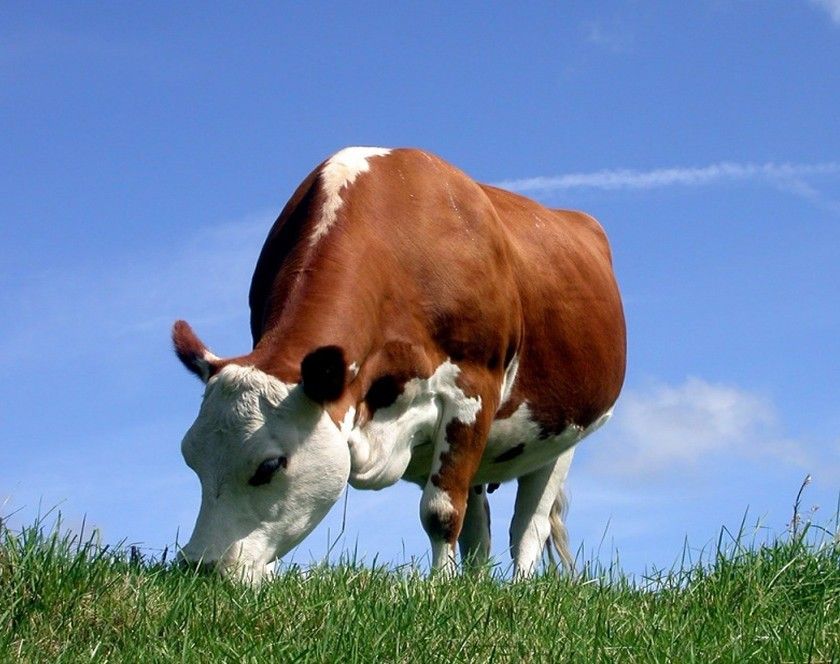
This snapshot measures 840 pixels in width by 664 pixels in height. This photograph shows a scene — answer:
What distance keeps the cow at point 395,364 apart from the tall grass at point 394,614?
0.80 meters

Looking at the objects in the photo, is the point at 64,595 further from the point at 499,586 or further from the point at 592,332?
the point at 592,332

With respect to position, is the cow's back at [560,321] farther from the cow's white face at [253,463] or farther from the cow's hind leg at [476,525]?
the cow's white face at [253,463]

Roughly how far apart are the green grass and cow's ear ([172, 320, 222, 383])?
1.81 m

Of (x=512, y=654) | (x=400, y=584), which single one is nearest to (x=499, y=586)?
(x=400, y=584)

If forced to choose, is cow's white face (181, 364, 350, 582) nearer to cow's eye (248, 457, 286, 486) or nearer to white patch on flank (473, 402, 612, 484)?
cow's eye (248, 457, 286, 486)

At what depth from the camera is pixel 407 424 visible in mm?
8141

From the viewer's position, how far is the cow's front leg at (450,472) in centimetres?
821

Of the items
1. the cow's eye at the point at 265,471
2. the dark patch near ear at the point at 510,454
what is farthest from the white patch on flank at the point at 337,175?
the dark patch near ear at the point at 510,454

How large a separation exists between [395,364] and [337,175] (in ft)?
4.39

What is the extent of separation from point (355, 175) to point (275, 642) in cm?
432

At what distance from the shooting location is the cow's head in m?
7.09

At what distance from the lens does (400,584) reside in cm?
541

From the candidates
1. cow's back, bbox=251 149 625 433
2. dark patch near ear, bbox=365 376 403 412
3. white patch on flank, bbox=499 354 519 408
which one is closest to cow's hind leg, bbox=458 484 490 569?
cow's back, bbox=251 149 625 433

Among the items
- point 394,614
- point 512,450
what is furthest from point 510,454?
point 394,614
